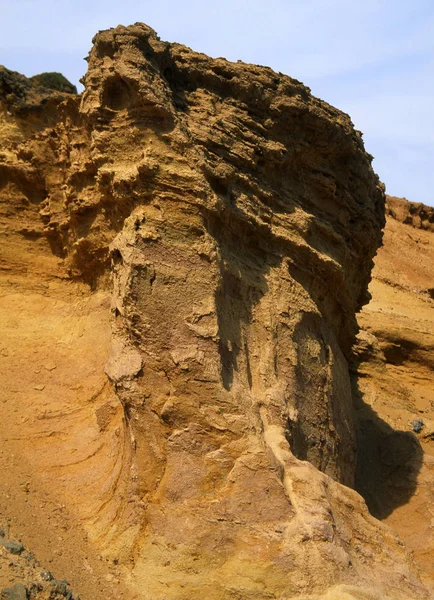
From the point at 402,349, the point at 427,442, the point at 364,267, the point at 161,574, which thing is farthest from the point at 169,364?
the point at 402,349

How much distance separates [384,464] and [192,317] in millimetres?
4151

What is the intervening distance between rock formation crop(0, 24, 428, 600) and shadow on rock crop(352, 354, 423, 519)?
1.27 feet

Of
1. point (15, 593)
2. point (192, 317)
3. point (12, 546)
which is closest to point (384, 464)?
point (192, 317)

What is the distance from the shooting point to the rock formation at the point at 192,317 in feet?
20.4

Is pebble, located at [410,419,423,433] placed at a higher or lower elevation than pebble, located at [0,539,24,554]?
higher

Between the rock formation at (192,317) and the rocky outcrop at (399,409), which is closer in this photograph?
the rock formation at (192,317)

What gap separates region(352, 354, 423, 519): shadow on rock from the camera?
9.42 meters

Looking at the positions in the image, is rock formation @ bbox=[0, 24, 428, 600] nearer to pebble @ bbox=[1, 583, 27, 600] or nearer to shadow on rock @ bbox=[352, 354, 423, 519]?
shadow on rock @ bbox=[352, 354, 423, 519]

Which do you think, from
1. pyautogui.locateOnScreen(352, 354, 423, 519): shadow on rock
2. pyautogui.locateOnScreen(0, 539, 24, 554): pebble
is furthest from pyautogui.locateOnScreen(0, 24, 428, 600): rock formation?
Answer: pyautogui.locateOnScreen(0, 539, 24, 554): pebble

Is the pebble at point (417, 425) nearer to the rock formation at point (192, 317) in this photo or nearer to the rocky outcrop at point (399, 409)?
the rocky outcrop at point (399, 409)

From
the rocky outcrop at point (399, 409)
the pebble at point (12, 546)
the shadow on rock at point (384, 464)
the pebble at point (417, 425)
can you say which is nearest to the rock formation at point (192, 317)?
the shadow on rock at point (384, 464)

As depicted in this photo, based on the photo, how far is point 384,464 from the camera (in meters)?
9.98

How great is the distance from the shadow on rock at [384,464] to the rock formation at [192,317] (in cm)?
39

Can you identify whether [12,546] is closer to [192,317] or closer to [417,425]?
[192,317]
